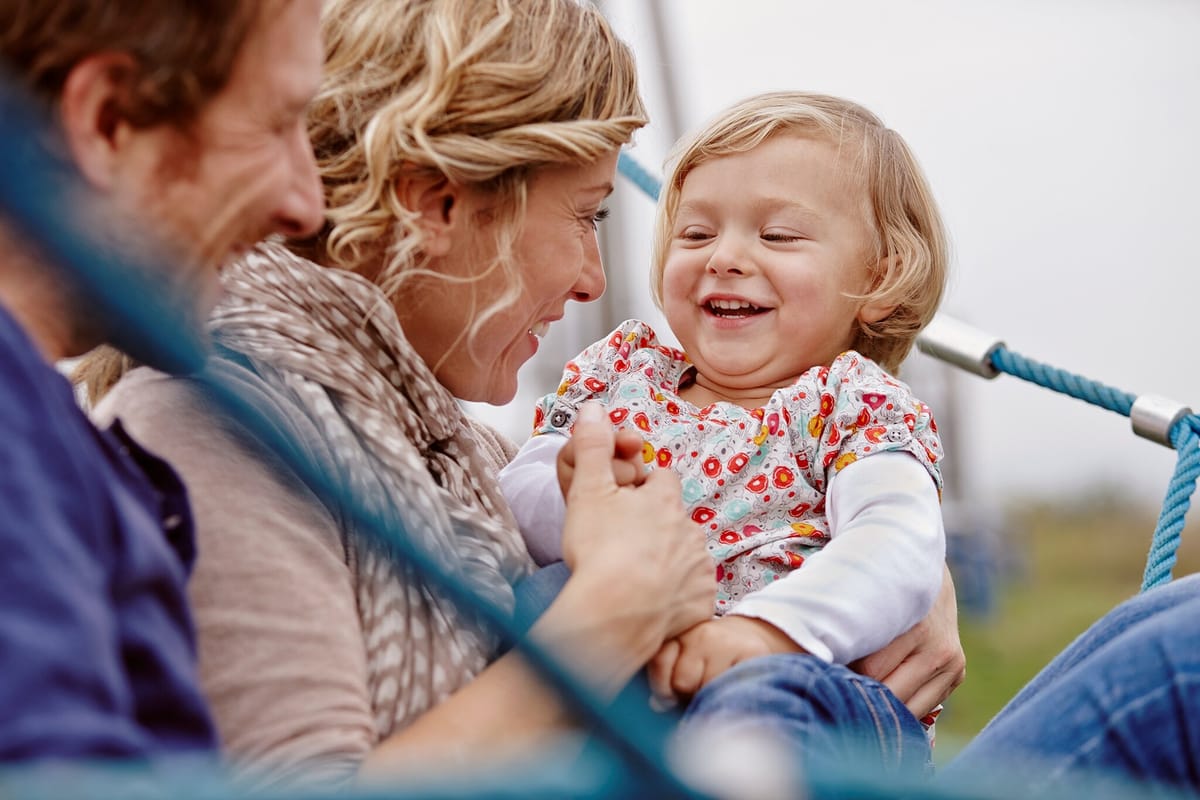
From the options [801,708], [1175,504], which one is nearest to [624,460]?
[801,708]

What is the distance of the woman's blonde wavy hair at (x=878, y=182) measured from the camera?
4.50 ft

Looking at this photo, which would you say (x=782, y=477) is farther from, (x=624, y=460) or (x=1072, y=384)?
(x=1072, y=384)

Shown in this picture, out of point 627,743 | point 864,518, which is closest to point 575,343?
point 864,518

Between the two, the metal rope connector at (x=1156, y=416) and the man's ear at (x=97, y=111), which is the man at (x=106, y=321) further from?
the metal rope connector at (x=1156, y=416)

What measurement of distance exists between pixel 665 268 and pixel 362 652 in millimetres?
688

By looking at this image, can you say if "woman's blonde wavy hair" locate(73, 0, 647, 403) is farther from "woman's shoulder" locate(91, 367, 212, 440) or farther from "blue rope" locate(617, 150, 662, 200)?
"blue rope" locate(617, 150, 662, 200)

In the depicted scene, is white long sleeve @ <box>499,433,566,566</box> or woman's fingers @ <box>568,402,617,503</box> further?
white long sleeve @ <box>499,433,566,566</box>

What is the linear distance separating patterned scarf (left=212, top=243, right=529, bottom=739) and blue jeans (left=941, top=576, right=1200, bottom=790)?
32 cm

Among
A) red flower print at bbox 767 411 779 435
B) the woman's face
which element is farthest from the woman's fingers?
red flower print at bbox 767 411 779 435

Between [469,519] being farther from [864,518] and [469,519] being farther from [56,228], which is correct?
[56,228]

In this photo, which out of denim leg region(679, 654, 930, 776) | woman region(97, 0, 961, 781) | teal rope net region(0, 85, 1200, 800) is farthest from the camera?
denim leg region(679, 654, 930, 776)

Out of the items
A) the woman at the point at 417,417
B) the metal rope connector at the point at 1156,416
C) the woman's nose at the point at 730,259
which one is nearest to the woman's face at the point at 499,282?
the woman at the point at 417,417

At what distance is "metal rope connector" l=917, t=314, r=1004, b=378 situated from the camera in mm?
1642

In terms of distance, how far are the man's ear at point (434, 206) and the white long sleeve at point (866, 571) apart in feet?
1.17
